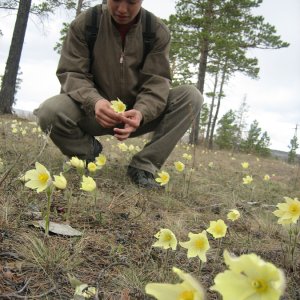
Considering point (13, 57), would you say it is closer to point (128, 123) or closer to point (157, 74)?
point (157, 74)

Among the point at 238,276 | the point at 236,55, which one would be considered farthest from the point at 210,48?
the point at 238,276

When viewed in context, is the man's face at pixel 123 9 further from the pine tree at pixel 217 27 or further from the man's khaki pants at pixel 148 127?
the pine tree at pixel 217 27

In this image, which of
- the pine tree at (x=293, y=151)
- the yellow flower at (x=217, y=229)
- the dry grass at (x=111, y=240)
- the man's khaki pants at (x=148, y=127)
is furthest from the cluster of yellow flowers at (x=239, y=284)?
the pine tree at (x=293, y=151)

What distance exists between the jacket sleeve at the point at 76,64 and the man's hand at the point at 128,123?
48cm

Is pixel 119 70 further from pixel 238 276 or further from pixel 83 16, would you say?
pixel 238 276

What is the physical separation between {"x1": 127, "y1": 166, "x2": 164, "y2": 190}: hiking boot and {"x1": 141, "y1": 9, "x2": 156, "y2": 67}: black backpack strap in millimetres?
1164

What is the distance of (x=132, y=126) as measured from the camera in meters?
3.17

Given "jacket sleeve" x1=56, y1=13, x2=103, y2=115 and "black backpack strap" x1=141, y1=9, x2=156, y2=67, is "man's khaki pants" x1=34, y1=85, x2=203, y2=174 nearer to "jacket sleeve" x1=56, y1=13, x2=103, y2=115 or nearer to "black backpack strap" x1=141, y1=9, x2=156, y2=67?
"jacket sleeve" x1=56, y1=13, x2=103, y2=115

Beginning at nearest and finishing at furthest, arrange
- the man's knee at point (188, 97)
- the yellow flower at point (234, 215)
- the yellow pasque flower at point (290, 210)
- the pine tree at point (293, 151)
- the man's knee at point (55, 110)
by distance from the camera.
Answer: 1. the yellow pasque flower at point (290, 210)
2. the yellow flower at point (234, 215)
3. the man's knee at point (55, 110)
4. the man's knee at point (188, 97)
5. the pine tree at point (293, 151)

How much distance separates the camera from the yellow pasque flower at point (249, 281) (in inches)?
32.3

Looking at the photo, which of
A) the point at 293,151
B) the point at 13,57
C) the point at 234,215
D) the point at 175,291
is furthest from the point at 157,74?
the point at 293,151

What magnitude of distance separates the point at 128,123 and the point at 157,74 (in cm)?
92

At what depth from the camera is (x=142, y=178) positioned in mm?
3758

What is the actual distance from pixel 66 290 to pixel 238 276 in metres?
0.91
